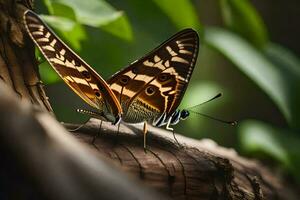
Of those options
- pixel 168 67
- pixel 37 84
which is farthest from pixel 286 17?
pixel 37 84

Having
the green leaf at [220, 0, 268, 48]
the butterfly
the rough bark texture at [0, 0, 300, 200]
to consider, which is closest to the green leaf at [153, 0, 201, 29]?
the green leaf at [220, 0, 268, 48]

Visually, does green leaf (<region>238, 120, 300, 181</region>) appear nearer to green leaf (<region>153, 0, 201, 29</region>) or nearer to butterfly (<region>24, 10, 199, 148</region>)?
green leaf (<region>153, 0, 201, 29</region>)

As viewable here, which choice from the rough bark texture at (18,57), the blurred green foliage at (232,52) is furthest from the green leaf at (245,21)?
the rough bark texture at (18,57)

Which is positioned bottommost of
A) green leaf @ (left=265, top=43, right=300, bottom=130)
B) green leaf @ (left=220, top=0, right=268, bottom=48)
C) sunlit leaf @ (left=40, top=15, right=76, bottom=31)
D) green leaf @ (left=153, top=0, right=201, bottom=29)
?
green leaf @ (left=265, top=43, right=300, bottom=130)

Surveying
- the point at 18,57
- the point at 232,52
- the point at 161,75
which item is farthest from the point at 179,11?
the point at 18,57

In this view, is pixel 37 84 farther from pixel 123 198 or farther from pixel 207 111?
pixel 207 111

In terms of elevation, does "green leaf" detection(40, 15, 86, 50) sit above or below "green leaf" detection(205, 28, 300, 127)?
above

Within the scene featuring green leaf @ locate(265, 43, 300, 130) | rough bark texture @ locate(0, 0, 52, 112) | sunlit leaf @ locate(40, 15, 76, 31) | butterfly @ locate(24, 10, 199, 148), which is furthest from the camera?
green leaf @ locate(265, 43, 300, 130)

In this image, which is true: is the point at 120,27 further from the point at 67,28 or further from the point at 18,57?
the point at 18,57

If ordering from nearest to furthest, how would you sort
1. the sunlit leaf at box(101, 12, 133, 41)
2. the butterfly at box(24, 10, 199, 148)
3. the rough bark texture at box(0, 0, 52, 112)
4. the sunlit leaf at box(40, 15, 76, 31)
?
the rough bark texture at box(0, 0, 52, 112) → the butterfly at box(24, 10, 199, 148) → the sunlit leaf at box(40, 15, 76, 31) → the sunlit leaf at box(101, 12, 133, 41)
